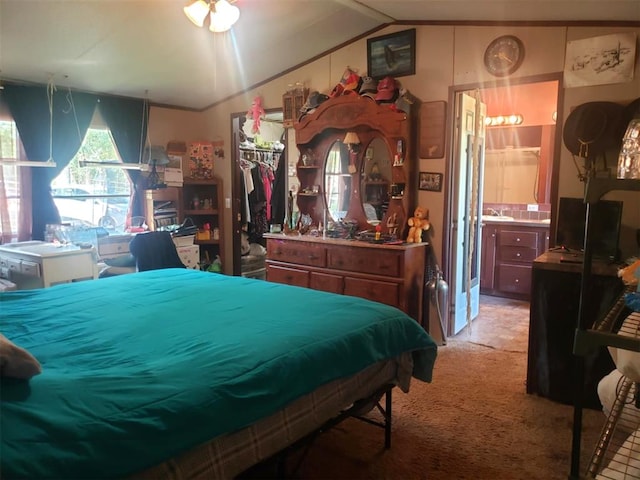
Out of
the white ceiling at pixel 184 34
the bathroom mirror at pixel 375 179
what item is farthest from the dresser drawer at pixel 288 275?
the white ceiling at pixel 184 34

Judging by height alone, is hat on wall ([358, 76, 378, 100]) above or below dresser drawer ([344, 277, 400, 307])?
above

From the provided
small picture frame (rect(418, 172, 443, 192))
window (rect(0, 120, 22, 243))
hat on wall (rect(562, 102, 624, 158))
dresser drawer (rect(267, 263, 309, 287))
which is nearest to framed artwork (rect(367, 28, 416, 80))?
small picture frame (rect(418, 172, 443, 192))

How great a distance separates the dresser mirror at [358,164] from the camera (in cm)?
402

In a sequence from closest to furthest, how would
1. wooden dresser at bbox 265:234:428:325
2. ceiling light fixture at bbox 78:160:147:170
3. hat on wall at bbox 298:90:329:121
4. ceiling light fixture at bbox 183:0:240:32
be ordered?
ceiling light fixture at bbox 183:0:240:32 → wooden dresser at bbox 265:234:428:325 → hat on wall at bbox 298:90:329:121 → ceiling light fixture at bbox 78:160:147:170

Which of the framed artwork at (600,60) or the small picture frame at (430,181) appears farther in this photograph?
the small picture frame at (430,181)

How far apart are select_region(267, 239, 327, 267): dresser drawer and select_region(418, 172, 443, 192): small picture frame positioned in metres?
1.04

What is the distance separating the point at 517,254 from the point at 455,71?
103 inches

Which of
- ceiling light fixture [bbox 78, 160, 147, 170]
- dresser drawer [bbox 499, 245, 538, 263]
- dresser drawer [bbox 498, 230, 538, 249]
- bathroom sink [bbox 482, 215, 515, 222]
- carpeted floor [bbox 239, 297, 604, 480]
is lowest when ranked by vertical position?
carpeted floor [bbox 239, 297, 604, 480]

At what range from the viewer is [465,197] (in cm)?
420

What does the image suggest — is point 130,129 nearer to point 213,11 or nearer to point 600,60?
point 213,11

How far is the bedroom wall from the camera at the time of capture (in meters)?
3.16

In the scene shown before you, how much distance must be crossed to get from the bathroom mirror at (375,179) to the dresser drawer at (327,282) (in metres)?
0.64

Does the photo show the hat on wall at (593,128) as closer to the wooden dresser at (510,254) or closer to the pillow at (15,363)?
the wooden dresser at (510,254)

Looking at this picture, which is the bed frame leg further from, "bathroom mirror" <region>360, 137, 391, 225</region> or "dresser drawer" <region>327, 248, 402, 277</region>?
"bathroom mirror" <region>360, 137, 391, 225</region>
